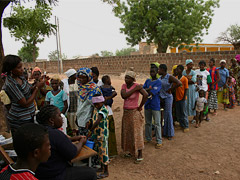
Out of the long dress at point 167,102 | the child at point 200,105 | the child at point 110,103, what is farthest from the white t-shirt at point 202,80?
the child at point 110,103

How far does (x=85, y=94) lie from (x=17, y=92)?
1115 mm

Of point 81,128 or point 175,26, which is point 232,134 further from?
point 175,26

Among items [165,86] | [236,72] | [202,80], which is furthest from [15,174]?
[236,72]

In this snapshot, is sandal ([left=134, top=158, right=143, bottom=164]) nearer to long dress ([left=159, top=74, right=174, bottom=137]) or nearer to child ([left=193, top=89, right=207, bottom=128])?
long dress ([left=159, top=74, right=174, bottom=137])

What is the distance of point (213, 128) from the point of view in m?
5.71

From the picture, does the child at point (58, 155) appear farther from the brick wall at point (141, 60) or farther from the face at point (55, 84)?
Answer: the brick wall at point (141, 60)

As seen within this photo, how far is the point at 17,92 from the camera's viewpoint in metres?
2.74

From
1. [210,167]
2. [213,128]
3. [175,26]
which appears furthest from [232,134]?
[175,26]

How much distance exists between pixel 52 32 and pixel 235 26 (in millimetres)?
31567

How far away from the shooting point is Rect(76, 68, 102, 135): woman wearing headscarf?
3502 mm

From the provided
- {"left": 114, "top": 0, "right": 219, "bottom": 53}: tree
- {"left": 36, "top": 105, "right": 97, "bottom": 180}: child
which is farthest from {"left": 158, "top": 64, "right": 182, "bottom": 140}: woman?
{"left": 114, "top": 0, "right": 219, "bottom": 53}: tree

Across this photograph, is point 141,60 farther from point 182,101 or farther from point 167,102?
point 167,102

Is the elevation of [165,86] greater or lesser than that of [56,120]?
greater

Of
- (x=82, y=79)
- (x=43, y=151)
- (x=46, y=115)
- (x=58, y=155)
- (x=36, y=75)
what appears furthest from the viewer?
(x=36, y=75)
